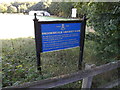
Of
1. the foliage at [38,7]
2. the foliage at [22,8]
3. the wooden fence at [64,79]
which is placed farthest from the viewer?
the foliage at [38,7]

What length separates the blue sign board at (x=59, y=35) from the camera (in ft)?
8.77

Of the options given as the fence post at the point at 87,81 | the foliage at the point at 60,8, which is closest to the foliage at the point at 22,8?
the foliage at the point at 60,8

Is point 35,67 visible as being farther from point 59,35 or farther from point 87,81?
point 87,81

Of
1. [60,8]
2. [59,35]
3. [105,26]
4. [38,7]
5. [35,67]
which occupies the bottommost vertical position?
[35,67]

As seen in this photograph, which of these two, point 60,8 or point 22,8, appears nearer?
point 22,8

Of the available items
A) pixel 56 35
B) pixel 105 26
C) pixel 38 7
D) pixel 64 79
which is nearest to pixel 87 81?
pixel 64 79

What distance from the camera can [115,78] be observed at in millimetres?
2334

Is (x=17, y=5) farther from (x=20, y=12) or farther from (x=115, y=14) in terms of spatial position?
(x=115, y=14)

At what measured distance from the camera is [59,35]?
2.85 meters

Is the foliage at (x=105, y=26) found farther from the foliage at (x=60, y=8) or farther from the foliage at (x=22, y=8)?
the foliage at (x=60, y=8)

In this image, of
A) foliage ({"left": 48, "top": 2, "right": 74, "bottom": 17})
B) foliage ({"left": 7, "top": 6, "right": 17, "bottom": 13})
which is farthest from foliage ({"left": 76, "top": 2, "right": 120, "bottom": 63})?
foliage ({"left": 48, "top": 2, "right": 74, "bottom": 17})

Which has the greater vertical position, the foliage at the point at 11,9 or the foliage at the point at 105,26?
the foliage at the point at 11,9

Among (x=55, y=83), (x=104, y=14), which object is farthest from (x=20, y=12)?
(x=55, y=83)

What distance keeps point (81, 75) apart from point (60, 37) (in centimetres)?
148
